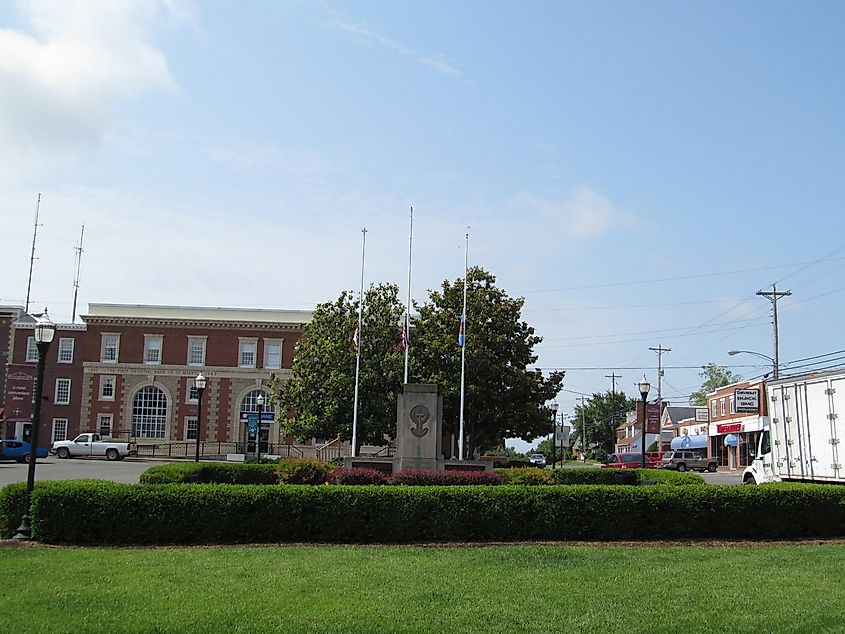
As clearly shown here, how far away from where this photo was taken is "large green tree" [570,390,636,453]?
4675 inches

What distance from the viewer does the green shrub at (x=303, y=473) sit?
71.6 feet

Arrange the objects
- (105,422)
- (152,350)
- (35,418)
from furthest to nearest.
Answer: (152,350) → (105,422) → (35,418)

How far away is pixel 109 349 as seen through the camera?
6900 centimetres

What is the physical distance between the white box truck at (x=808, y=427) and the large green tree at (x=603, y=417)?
92788 millimetres

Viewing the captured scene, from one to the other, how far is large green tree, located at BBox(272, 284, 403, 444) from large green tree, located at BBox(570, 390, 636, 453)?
232 ft

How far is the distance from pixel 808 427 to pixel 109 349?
5736 centimetres

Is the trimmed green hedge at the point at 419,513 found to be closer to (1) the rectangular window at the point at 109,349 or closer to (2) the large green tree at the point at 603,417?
(1) the rectangular window at the point at 109,349

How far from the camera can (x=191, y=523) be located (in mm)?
14469

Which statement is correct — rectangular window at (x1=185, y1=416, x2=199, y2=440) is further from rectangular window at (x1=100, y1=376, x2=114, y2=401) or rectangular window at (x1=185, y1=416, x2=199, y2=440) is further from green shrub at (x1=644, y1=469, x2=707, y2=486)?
green shrub at (x1=644, y1=469, x2=707, y2=486)

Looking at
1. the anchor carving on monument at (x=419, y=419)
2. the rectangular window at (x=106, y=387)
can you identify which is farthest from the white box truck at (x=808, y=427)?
the rectangular window at (x=106, y=387)

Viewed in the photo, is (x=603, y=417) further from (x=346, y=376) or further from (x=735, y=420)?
(x=346, y=376)

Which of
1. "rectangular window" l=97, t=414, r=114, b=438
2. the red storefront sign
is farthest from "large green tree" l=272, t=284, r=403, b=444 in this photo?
"rectangular window" l=97, t=414, r=114, b=438

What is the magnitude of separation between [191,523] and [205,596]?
4.80 meters

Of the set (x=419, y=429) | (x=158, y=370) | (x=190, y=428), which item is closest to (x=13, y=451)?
(x=190, y=428)
